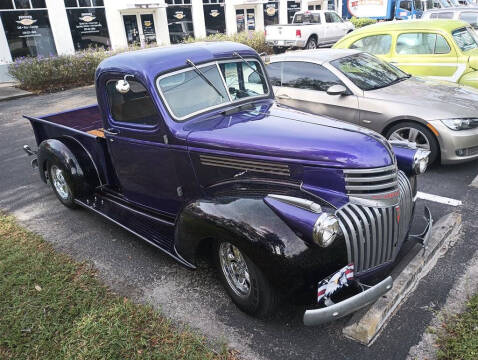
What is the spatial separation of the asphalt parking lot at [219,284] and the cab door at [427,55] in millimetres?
2476

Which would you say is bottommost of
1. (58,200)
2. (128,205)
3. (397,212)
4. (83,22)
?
(58,200)

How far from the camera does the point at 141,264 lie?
392 cm

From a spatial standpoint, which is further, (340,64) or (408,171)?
(340,64)

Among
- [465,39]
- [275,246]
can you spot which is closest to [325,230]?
[275,246]

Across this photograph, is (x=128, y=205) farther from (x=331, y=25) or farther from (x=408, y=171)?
(x=331, y=25)

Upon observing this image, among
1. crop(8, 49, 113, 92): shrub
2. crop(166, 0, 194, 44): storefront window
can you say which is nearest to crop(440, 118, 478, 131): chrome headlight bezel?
crop(8, 49, 113, 92): shrub

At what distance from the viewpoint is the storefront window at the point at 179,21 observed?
71.1 feet

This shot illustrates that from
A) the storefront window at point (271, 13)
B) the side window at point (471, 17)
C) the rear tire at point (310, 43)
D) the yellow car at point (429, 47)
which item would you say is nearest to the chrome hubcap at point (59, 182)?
the yellow car at point (429, 47)

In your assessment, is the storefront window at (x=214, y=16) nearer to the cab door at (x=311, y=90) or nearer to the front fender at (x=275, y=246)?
the cab door at (x=311, y=90)

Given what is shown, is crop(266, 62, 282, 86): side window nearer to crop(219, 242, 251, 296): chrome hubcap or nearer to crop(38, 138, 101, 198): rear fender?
crop(38, 138, 101, 198): rear fender

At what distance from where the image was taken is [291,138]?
10.1 feet

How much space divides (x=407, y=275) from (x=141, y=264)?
2.41 m

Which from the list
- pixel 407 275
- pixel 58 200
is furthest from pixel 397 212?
pixel 58 200

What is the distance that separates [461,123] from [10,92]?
13.9 m
